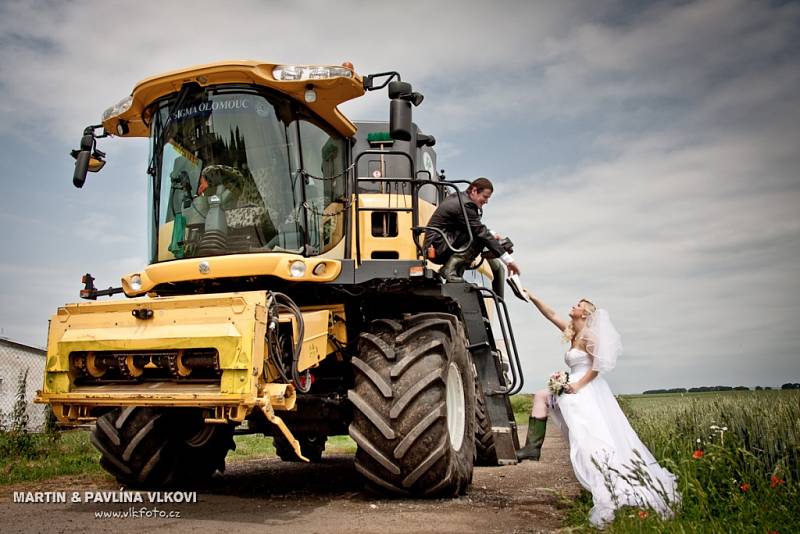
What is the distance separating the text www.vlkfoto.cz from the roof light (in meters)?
3.94

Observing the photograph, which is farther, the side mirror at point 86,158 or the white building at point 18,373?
the white building at point 18,373

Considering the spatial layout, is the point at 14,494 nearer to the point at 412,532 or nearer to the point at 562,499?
the point at 412,532

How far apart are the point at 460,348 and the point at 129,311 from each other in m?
3.14

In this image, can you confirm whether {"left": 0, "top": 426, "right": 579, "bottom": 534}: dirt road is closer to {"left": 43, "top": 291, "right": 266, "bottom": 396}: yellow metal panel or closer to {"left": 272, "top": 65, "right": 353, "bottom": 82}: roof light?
{"left": 43, "top": 291, "right": 266, "bottom": 396}: yellow metal panel

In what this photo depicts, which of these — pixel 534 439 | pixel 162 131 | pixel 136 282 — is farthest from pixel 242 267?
pixel 534 439

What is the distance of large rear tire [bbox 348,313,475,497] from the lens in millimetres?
6164

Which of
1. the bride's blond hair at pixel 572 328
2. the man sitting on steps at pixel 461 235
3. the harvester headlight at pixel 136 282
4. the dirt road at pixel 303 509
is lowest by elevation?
the dirt road at pixel 303 509

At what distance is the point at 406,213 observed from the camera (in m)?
8.38

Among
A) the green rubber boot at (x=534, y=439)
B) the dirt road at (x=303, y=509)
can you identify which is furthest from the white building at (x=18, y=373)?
the green rubber boot at (x=534, y=439)

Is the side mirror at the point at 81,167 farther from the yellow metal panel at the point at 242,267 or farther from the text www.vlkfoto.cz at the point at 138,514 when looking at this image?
the text www.vlkfoto.cz at the point at 138,514

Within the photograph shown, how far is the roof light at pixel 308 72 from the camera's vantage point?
6898 mm

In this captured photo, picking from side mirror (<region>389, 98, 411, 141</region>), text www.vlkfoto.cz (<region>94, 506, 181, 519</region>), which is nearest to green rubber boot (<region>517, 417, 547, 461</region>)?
side mirror (<region>389, 98, 411, 141</region>)

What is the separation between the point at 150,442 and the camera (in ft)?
23.7

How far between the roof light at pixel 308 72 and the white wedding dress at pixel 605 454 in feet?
10.9
